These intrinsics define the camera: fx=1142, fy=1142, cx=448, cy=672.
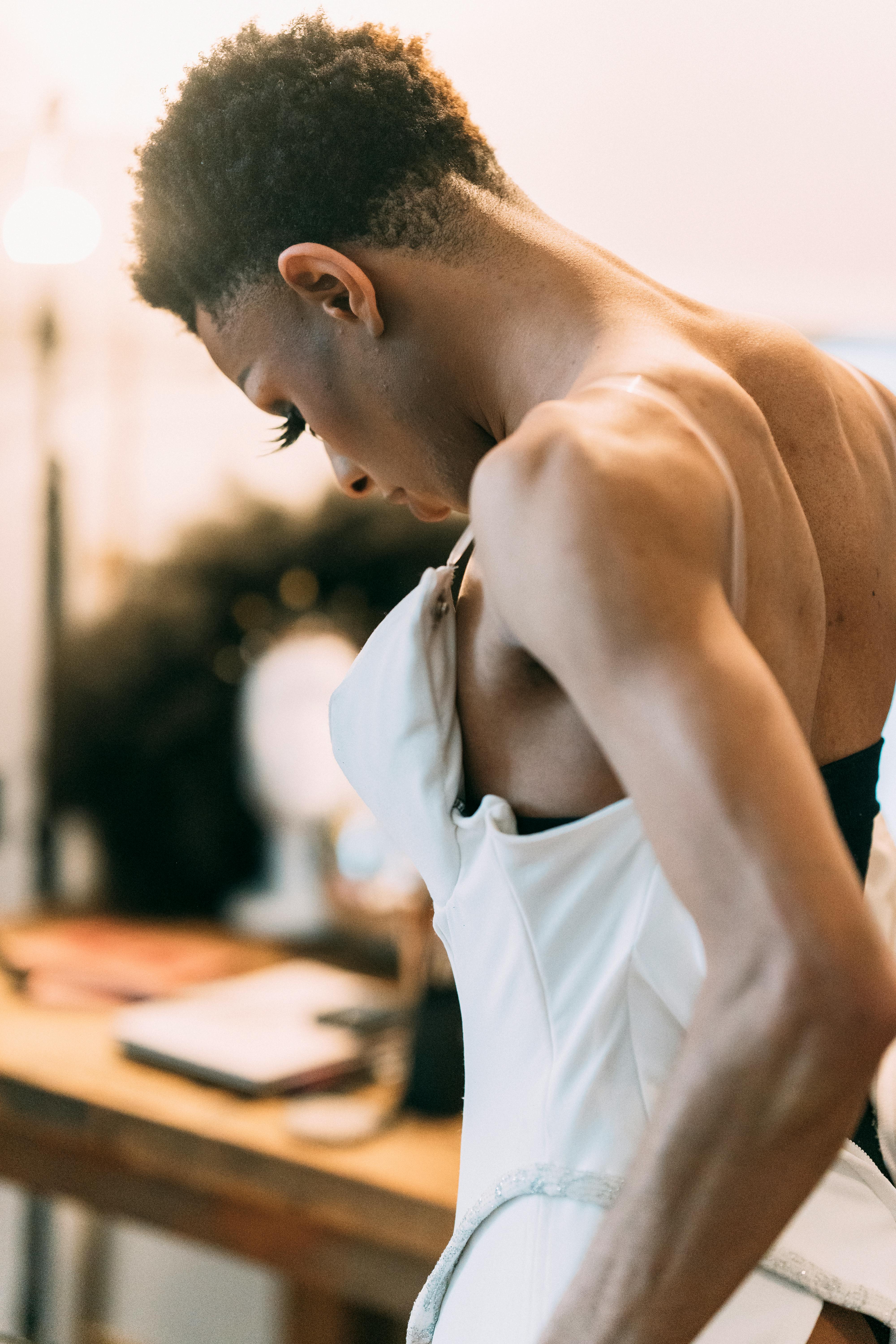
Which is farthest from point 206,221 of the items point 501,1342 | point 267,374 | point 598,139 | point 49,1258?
point 49,1258

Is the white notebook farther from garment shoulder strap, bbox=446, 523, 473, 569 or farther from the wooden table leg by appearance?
garment shoulder strap, bbox=446, 523, 473, 569

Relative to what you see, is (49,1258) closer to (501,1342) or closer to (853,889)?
(501,1342)

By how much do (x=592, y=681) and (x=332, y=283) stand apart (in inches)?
12.5

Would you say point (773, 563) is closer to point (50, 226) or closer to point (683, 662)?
point (683, 662)

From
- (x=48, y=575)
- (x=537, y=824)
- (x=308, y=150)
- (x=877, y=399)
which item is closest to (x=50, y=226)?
(x=48, y=575)

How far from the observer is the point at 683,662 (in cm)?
41

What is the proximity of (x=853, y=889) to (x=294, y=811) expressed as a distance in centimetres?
188

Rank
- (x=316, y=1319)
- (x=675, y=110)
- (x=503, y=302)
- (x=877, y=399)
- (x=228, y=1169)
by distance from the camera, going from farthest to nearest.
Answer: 1. (x=675, y=110)
2. (x=316, y=1319)
3. (x=228, y=1169)
4. (x=877, y=399)
5. (x=503, y=302)

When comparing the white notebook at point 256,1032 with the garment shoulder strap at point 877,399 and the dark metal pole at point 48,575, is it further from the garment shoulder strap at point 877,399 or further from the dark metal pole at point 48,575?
the garment shoulder strap at point 877,399

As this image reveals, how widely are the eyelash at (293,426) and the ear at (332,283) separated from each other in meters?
0.09

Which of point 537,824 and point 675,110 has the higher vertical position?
point 675,110

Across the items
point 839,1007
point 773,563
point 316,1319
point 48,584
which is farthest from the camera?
point 48,584

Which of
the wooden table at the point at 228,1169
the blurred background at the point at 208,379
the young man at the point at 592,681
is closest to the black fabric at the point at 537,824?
the young man at the point at 592,681

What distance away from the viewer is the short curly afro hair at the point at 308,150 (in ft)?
2.07
